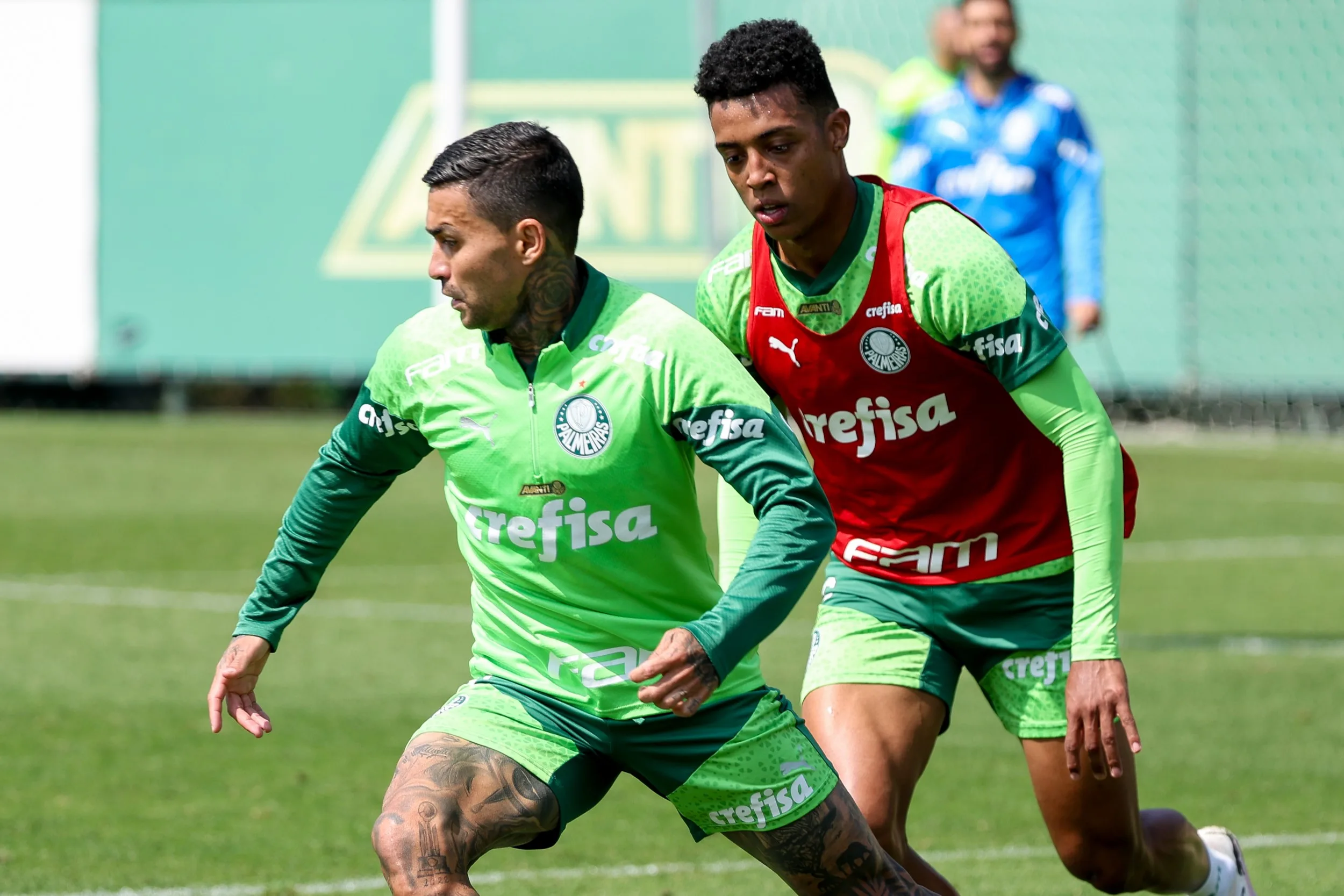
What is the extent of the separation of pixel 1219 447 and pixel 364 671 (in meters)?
15.1

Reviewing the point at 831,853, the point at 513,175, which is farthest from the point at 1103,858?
the point at 513,175

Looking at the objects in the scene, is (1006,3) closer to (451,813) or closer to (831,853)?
(831,853)

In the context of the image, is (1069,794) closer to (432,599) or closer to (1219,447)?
(432,599)

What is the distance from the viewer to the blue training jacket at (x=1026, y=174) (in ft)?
28.9

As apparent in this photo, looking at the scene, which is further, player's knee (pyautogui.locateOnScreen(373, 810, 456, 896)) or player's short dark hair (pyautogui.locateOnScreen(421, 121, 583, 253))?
player's short dark hair (pyautogui.locateOnScreen(421, 121, 583, 253))

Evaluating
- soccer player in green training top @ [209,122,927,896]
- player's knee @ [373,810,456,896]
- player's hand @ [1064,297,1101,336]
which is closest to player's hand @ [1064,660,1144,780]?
soccer player in green training top @ [209,122,927,896]

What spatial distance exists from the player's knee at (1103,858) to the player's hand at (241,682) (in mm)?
2017

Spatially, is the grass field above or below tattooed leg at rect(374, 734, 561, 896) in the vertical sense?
below

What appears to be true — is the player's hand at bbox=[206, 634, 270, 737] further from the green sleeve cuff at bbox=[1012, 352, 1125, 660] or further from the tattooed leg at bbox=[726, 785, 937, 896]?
the green sleeve cuff at bbox=[1012, 352, 1125, 660]

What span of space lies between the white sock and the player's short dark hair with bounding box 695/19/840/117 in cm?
223

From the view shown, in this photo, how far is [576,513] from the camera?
4.02 metres

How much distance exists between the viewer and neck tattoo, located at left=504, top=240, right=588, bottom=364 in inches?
159

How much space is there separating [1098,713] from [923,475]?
914 mm

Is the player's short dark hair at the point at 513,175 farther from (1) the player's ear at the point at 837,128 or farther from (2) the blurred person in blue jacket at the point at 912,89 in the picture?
(2) the blurred person in blue jacket at the point at 912,89
